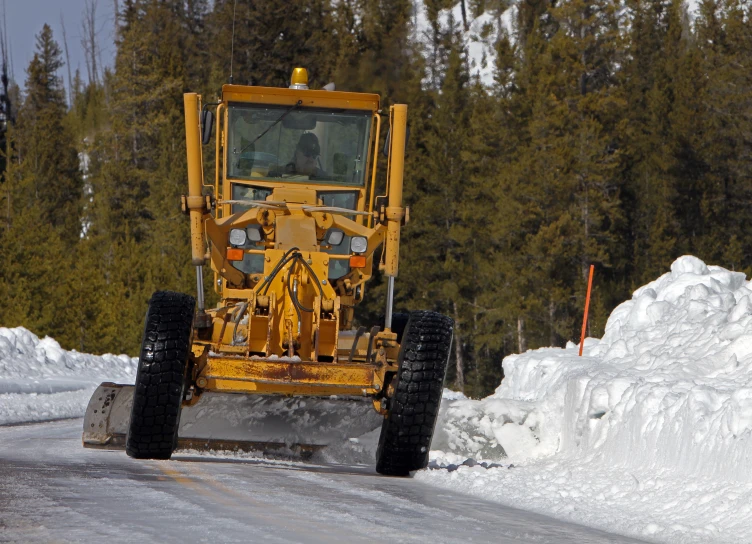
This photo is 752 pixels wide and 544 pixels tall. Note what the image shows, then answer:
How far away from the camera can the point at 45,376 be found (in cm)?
2023

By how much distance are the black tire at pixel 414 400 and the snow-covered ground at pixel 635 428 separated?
252mm

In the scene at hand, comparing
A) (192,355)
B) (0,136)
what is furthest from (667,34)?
(192,355)

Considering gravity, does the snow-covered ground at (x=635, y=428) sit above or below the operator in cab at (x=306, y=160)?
below

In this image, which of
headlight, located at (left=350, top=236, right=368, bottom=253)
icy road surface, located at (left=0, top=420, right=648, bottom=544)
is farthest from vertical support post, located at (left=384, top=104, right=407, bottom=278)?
icy road surface, located at (left=0, top=420, right=648, bottom=544)

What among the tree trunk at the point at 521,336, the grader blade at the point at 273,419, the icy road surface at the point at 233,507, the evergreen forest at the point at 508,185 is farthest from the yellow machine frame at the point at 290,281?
the tree trunk at the point at 521,336

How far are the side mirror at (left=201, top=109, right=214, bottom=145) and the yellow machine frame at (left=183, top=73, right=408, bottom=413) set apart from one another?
48 mm

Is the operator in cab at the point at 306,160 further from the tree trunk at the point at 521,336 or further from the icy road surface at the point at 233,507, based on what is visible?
the tree trunk at the point at 521,336

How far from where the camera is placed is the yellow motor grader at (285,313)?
26.6 feet

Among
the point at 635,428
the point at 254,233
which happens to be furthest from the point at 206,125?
the point at 635,428

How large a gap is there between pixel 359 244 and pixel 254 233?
0.93 meters

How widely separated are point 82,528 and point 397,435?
12.2 ft

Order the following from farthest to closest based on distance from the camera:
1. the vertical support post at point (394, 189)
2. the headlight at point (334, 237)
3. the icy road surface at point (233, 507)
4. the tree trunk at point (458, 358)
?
the tree trunk at point (458, 358) < the headlight at point (334, 237) < the vertical support post at point (394, 189) < the icy road surface at point (233, 507)

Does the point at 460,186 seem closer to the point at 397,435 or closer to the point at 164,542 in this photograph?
the point at 397,435

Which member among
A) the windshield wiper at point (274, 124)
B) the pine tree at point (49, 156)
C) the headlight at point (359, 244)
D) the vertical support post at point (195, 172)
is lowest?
the headlight at point (359, 244)
